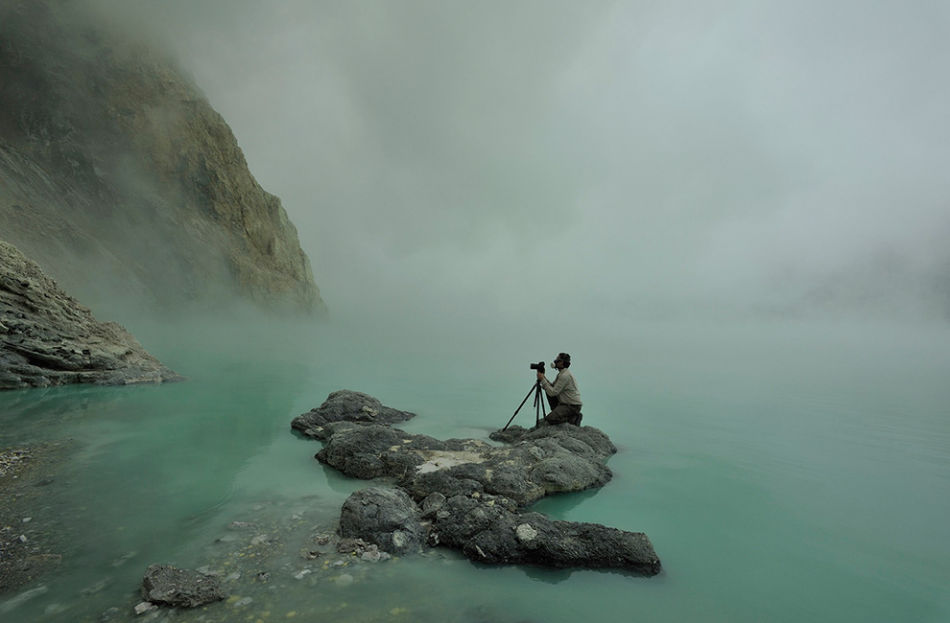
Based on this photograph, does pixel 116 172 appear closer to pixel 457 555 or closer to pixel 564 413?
pixel 564 413

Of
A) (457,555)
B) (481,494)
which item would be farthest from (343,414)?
(457,555)

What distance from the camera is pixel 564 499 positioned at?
8156mm

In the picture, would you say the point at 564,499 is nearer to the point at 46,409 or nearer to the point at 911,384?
the point at 46,409

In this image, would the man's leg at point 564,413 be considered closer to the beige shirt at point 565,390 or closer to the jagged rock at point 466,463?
the beige shirt at point 565,390

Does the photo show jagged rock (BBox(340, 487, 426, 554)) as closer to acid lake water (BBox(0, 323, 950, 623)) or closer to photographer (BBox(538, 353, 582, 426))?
acid lake water (BBox(0, 323, 950, 623))

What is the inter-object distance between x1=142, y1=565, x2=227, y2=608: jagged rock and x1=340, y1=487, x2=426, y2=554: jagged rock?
5.41 feet

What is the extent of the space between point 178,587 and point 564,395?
889cm

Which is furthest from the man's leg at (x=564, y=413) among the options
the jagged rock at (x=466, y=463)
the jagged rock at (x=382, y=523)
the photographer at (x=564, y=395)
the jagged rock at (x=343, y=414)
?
the jagged rock at (x=382, y=523)

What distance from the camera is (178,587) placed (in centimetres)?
434

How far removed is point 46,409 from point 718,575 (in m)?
14.9

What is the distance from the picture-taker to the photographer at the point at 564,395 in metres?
11.5

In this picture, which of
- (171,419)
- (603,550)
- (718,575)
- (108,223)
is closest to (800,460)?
(718,575)

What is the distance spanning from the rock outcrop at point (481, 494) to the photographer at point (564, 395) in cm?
37

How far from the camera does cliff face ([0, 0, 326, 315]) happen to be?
3206 centimetres
